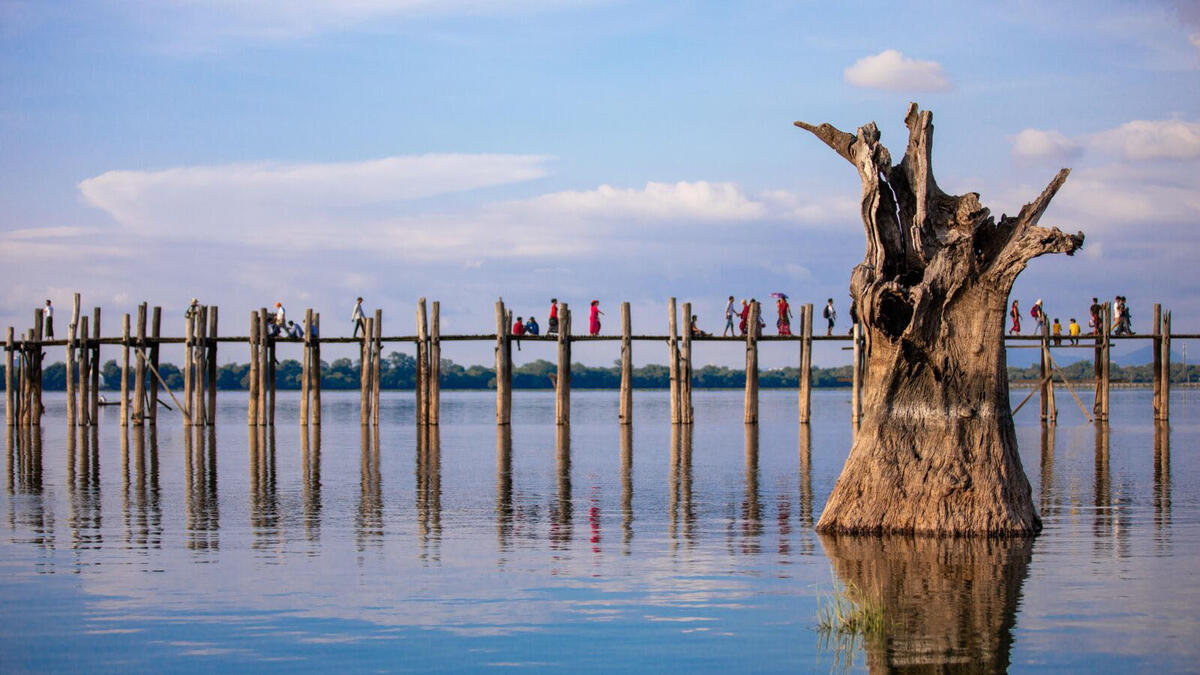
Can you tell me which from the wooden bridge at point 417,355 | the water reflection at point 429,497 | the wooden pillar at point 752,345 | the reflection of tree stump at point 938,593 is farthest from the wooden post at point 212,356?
the reflection of tree stump at point 938,593

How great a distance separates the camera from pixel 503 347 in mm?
35969

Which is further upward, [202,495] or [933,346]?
[933,346]

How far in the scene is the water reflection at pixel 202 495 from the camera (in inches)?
568

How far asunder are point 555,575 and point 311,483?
33.5 ft

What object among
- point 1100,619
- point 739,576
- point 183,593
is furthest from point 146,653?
point 1100,619

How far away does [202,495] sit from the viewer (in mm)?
19266

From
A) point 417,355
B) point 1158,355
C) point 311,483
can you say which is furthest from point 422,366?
point 1158,355

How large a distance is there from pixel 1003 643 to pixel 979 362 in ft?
14.6

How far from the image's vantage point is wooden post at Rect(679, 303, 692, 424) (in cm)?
3594

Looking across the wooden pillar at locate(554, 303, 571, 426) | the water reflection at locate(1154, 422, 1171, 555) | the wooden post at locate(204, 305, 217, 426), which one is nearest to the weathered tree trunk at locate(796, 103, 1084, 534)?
the water reflection at locate(1154, 422, 1171, 555)

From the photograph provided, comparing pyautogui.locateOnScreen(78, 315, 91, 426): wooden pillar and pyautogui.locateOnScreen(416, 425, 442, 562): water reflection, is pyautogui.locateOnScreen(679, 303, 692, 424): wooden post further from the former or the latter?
pyautogui.locateOnScreen(78, 315, 91, 426): wooden pillar

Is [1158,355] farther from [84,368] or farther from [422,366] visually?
[84,368]

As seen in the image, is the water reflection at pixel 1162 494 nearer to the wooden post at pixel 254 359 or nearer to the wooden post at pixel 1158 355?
the wooden post at pixel 1158 355

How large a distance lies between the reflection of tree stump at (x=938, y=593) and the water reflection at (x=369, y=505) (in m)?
4.89
